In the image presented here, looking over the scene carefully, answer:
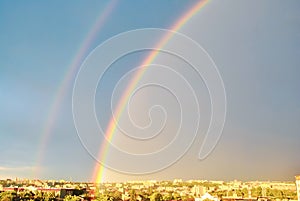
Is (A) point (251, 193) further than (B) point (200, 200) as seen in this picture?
Yes

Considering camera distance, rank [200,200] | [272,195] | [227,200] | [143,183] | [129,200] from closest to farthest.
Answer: [200,200], [227,200], [129,200], [272,195], [143,183]

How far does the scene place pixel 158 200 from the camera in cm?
3094

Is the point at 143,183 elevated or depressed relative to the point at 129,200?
elevated

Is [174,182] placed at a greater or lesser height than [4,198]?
greater

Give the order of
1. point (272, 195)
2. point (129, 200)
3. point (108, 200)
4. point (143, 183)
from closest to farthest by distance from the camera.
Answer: point (108, 200)
point (129, 200)
point (272, 195)
point (143, 183)

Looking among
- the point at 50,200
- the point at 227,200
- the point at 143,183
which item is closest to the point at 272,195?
the point at 227,200

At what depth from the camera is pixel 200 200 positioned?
89.1 feet

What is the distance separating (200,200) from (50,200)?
12.1 metres

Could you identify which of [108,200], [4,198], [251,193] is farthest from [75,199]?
[251,193]

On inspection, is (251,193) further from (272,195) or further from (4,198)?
(4,198)

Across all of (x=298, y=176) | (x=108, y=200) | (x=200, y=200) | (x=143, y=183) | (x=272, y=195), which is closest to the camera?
(x=298, y=176)

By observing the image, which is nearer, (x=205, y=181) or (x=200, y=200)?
(x=200, y=200)

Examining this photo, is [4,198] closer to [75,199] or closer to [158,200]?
[75,199]

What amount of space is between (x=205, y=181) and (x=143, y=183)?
1672 cm
